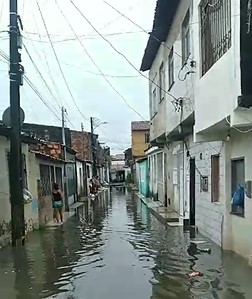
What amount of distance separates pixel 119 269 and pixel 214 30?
5.32 m

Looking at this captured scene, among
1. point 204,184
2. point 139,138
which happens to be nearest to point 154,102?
point 204,184

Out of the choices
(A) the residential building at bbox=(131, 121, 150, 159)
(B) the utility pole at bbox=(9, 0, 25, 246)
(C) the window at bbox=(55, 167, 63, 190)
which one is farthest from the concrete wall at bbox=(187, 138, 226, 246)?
(A) the residential building at bbox=(131, 121, 150, 159)

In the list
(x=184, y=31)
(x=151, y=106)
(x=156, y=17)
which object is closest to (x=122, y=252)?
(x=184, y=31)

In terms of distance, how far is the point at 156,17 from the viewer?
18109 millimetres

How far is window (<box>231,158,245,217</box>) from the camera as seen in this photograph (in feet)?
36.0

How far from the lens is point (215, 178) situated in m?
13.5

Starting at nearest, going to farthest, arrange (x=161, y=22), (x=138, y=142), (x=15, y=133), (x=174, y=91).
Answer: (x=15, y=133)
(x=174, y=91)
(x=161, y=22)
(x=138, y=142)

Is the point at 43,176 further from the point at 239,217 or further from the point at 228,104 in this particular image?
the point at 228,104

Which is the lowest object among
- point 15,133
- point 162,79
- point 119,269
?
point 119,269

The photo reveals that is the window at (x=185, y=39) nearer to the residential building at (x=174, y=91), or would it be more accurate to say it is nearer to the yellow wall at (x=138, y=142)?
the residential building at (x=174, y=91)

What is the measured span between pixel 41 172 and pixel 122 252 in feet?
27.5

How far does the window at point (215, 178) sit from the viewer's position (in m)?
13.2

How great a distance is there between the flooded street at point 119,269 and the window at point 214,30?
423cm

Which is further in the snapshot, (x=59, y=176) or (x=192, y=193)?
(x=59, y=176)
